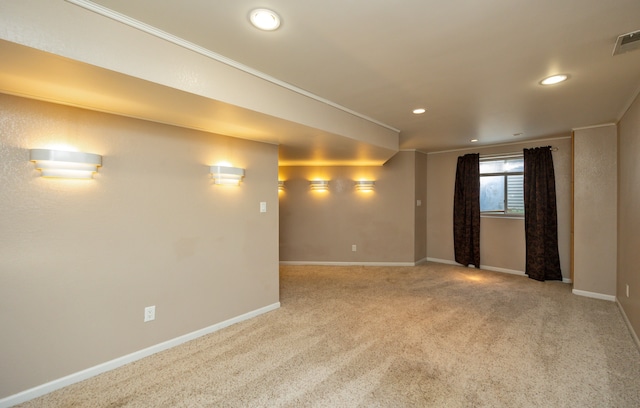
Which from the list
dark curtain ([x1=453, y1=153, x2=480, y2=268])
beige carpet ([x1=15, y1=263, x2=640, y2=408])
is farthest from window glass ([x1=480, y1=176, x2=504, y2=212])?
beige carpet ([x1=15, y1=263, x2=640, y2=408])

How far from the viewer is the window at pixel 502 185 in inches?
202

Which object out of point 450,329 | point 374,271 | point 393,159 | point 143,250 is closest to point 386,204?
point 393,159

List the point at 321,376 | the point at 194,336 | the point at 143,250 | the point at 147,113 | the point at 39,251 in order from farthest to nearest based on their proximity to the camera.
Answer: the point at 194,336
the point at 143,250
the point at 147,113
the point at 321,376
the point at 39,251

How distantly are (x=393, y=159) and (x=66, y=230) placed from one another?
5112 millimetres

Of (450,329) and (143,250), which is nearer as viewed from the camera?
(143,250)

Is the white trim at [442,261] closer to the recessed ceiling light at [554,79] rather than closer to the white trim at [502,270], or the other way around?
the white trim at [502,270]

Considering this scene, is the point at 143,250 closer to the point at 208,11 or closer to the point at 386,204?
the point at 208,11

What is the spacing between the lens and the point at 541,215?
15.3 ft

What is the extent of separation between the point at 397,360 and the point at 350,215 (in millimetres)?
3627

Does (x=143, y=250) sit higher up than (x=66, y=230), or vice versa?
(x=66, y=230)

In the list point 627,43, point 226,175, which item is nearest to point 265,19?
point 226,175

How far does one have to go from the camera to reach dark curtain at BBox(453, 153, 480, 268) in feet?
17.8

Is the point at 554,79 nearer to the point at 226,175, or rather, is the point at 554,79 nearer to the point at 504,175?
the point at 226,175

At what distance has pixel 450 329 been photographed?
2963mm
